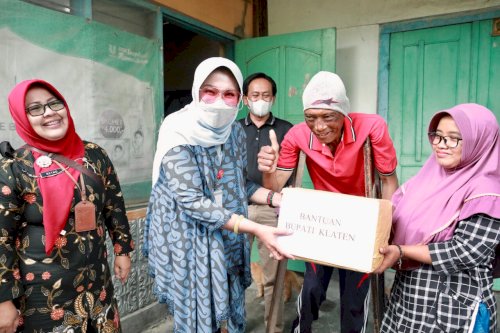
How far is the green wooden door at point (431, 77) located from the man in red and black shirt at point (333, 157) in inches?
71.8

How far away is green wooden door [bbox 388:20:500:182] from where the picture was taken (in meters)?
3.18

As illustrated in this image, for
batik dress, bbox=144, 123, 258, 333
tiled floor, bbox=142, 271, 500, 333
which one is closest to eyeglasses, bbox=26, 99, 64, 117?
batik dress, bbox=144, 123, 258, 333

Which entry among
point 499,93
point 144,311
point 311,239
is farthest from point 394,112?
point 144,311

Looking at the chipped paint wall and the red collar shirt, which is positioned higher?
the chipped paint wall

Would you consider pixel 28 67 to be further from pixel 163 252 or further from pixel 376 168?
pixel 376 168

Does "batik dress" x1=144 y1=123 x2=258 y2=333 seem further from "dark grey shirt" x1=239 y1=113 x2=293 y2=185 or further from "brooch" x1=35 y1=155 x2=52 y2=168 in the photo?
"dark grey shirt" x1=239 y1=113 x2=293 y2=185

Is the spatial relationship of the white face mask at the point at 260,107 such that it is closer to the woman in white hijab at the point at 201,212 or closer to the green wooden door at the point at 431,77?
the woman in white hijab at the point at 201,212

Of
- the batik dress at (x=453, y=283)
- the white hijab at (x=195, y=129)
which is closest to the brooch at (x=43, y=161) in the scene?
the white hijab at (x=195, y=129)

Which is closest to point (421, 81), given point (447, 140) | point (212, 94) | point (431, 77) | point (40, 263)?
point (431, 77)

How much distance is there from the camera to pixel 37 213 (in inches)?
56.7

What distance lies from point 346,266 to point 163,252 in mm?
755

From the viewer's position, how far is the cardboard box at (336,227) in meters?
1.29

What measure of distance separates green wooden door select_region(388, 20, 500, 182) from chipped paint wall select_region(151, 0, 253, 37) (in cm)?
155

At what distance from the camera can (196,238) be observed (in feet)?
5.05
